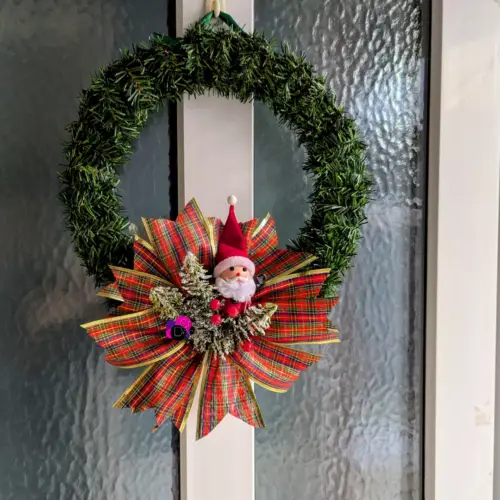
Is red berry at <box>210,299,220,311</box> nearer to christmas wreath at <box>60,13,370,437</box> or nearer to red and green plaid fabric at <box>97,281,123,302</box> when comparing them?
christmas wreath at <box>60,13,370,437</box>

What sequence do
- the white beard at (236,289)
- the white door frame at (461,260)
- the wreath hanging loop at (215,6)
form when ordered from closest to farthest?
1. the white beard at (236,289)
2. the wreath hanging loop at (215,6)
3. the white door frame at (461,260)

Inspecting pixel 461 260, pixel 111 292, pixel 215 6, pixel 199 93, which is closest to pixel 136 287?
pixel 111 292

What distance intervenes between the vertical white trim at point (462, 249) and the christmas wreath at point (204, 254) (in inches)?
10.5

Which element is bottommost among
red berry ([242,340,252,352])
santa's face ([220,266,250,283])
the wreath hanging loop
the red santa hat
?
red berry ([242,340,252,352])

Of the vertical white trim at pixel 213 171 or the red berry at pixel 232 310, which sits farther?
the vertical white trim at pixel 213 171

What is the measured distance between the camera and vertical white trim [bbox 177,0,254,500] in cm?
75

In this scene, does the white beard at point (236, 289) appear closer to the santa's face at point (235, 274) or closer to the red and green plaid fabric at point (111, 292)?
the santa's face at point (235, 274)

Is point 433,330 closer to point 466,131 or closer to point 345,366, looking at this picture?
point 345,366

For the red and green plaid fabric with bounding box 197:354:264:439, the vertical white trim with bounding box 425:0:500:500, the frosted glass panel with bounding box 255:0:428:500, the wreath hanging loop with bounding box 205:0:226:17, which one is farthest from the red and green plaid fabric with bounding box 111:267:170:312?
the vertical white trim with bounding box 425:0:500:500

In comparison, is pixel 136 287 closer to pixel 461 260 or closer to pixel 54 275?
pixel 54 275

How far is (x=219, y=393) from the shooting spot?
638 millimetres

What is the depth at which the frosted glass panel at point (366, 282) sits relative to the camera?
820mm

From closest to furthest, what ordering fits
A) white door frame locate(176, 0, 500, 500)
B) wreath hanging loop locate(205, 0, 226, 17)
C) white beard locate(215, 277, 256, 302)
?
white beard locate(215, 277, 256, 302), wreath hanging loop locate(205, 0, 226, 17), white door frame locate(176, 0, 500, 500)

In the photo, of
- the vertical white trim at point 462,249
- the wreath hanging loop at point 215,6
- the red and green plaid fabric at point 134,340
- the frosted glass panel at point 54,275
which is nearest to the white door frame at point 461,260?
the vertical white trim at point 462,249
